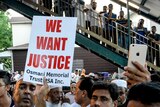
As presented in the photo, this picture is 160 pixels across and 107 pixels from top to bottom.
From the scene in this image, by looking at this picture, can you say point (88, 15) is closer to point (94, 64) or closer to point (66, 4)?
A: point (66, 4)

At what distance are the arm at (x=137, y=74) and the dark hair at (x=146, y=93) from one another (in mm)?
327

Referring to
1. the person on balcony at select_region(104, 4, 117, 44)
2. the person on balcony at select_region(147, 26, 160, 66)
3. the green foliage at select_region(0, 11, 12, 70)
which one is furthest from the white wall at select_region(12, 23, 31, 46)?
the person on balcony at select_region(147, 26, 160, 66)

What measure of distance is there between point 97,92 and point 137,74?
2.16m

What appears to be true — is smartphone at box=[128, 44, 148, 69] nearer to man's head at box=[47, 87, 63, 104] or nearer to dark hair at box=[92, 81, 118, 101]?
dark hair at box=[92, 81, 118, 101]

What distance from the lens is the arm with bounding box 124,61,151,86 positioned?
235 cm

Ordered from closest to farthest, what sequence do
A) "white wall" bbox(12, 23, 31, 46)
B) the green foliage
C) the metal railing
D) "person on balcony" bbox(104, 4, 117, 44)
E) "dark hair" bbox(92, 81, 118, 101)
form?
"dark hair" bbox(92, 81, 118, 101), the metal railing, "person on balcony" bbox(104, 4, 117, 44), "white wall" bbox(12, 23, 31, 46), the green foliage

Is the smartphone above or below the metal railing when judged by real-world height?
below

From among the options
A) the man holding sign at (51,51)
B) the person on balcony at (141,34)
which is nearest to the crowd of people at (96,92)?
the man holding sign at (51,51)

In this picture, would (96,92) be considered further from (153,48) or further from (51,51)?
(153,48)

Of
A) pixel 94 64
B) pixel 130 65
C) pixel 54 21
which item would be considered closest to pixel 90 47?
pixel 54 21

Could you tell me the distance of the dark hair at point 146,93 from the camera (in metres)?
1.90

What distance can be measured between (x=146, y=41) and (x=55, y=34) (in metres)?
7.83

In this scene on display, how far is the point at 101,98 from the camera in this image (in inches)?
174

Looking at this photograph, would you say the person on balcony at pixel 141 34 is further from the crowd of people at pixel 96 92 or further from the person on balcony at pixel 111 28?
the crowd of people at pixel 96 92
